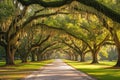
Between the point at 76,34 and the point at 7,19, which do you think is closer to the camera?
the point at 7,19

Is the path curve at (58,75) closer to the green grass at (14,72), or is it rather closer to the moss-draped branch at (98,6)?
the green grass at (14,72)

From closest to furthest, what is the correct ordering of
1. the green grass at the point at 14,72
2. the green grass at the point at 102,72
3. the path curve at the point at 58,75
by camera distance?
1. the path curve at the point at 58,75
2. the green grass at the point at 14,72
3. the green grass at the point at 102,72

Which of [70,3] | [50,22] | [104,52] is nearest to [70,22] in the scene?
[50,22]

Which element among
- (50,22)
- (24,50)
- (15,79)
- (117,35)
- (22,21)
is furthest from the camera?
(24,50)

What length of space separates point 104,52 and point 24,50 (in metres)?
26.4

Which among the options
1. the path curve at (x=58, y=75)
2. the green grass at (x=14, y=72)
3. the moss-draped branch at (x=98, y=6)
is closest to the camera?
the moss-draped branch at (x=98, y=6)

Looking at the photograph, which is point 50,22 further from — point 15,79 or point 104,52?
point 104,52

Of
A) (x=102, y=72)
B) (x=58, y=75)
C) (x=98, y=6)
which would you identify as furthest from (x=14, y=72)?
(x=98, y=6)

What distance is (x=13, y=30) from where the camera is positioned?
43.1m

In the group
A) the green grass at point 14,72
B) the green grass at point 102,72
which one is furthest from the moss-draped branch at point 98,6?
the green grass at point 14,72

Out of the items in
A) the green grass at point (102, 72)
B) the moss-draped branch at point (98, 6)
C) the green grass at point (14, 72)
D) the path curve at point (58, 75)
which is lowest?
the green grass at point (102, 72)

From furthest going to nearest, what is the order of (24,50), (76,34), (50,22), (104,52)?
(104,52) < (24,50) < (76,34) < (50,22)

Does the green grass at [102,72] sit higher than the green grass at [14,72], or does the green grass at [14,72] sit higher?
the green grass at [14,72]

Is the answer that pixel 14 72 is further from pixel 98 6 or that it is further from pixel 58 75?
pixel 98 6
